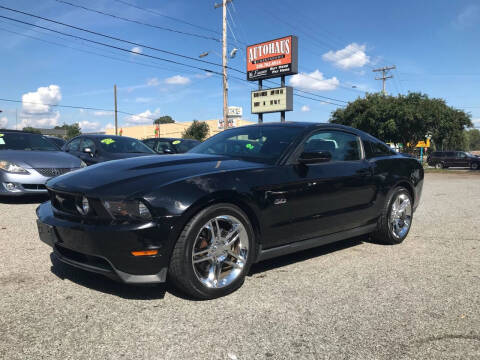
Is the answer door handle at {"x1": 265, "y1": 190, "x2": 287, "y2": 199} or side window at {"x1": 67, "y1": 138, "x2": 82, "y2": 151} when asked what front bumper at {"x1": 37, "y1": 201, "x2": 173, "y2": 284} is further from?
side window at {"x1": 67, "y1": 138, "x2": 82, "y2": 151}

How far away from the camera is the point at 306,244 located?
364cm

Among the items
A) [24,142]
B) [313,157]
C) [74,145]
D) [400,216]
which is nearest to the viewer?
[313,157]

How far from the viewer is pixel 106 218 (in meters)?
2.68

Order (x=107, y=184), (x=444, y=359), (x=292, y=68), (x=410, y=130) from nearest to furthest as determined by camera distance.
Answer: (x=444, y=359) → (x=107, y=184) → (x=292, y=68) → (x=410, y=130)

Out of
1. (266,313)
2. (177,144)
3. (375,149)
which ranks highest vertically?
(177,144)

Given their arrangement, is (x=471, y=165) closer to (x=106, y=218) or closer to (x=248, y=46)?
(x=248, y=46)

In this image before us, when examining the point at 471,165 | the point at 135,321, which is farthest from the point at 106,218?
the point at 471,165

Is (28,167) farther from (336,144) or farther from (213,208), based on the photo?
(336,144)

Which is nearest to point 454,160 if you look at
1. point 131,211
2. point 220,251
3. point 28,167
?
point 28,167

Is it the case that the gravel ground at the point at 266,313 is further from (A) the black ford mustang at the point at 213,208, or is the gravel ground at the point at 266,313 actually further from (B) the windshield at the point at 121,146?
(B) the windshield at the point at 121,146

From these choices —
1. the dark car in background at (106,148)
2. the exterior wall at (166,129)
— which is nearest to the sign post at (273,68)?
the dark car in background at (106,148)

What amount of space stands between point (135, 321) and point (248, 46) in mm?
31243

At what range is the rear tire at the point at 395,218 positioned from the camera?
15.2 ft

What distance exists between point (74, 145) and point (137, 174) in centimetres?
785
